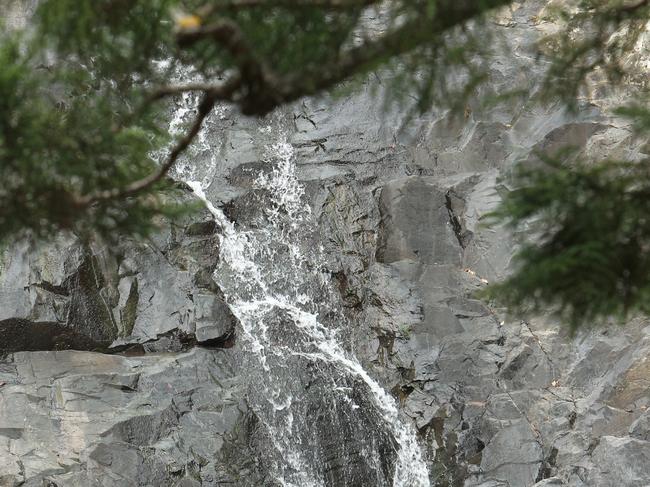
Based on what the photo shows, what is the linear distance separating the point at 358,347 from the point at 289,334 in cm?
105

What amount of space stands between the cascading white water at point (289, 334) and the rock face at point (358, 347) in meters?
0.15

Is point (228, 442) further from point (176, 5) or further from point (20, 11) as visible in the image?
point (20, 11)

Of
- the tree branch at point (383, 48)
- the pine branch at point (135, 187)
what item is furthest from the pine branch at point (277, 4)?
the pine branch at point (135, 187)

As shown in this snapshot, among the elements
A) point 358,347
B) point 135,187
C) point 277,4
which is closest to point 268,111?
point 277,4

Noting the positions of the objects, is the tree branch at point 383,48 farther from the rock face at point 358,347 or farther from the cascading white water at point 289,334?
the cascading white water at point 289,334

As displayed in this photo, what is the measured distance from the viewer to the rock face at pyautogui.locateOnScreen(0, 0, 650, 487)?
9.59m

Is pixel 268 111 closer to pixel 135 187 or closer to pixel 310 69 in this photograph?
pixel 310 69

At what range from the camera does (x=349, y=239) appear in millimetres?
11789

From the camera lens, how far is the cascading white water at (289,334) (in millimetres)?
10047

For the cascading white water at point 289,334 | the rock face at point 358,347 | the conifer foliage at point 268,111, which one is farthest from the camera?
the cascading white water at point 289,334

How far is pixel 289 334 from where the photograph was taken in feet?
36.3

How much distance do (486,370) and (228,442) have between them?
3.70 m

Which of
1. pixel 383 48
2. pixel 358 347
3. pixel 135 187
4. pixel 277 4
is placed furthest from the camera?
pixel 358 347

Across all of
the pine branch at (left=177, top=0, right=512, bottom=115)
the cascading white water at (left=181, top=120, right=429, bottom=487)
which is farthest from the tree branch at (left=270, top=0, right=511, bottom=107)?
the cascading white water at (left=181, top=120, right=429, bottom=487)
